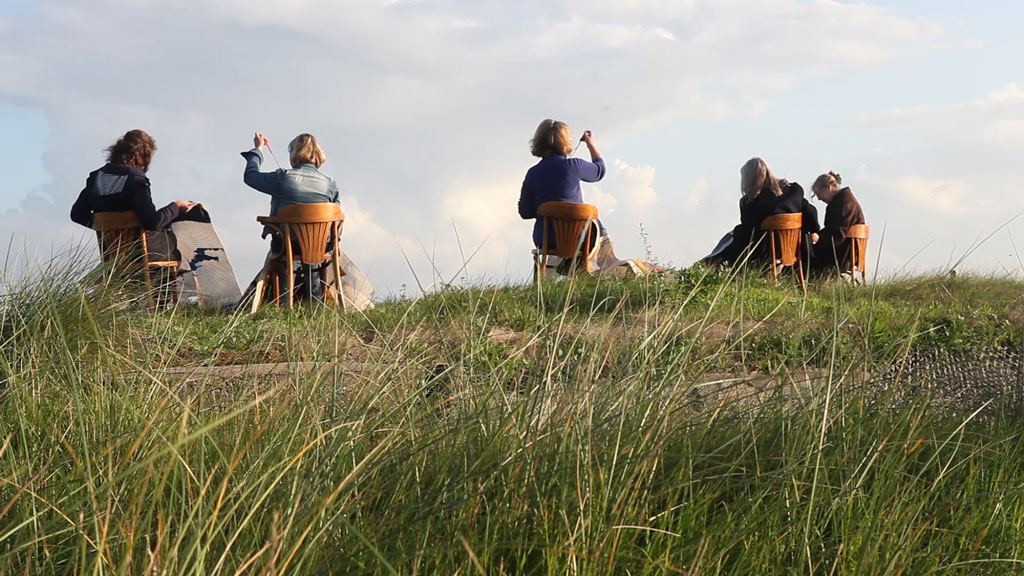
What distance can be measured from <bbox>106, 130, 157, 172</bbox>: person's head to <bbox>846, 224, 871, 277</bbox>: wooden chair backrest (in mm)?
6694

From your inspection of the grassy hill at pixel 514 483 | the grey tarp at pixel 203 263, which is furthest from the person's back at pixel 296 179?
the grassy hill at pixel 514 483

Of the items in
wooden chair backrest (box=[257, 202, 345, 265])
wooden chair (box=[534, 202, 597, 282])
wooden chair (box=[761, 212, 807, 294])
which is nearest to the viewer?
wooden chair backrest (box=[257, 202, 345, 265])

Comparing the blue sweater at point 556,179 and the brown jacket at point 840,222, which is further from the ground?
the blue sweater at point 556,179

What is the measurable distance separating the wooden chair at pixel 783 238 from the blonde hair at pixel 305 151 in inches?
163

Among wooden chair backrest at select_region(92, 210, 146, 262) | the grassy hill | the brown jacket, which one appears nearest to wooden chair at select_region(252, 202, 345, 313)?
wooden chair backrest at select_region(92, 210, 146, 262)

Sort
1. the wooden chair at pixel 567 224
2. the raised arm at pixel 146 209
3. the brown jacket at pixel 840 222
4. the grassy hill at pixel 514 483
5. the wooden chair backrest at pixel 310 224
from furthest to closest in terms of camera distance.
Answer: the brown jacket at pixel 840 222
the wooden chair at pixel 567 224
the raised arm at pixel 146 209
the wooden chair backrest at pixel 310 224
the grassy hill at pixel 514 483

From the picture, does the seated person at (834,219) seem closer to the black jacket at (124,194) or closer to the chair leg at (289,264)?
the chair leg at (289,264)

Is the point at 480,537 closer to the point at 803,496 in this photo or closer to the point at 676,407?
the point at 676,407

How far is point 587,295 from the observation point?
23.2ft

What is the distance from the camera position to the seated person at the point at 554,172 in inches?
349

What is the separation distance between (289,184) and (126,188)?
1331 millimetres

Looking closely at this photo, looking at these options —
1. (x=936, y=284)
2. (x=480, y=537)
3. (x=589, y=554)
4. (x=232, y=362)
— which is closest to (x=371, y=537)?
(x=480, y=537)

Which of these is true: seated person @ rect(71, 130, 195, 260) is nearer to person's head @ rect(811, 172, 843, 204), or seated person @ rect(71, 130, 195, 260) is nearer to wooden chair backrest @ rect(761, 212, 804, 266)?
wooden chair backrest @ rect(761, 212, 804, 266)

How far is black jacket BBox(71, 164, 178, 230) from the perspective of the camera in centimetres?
809
